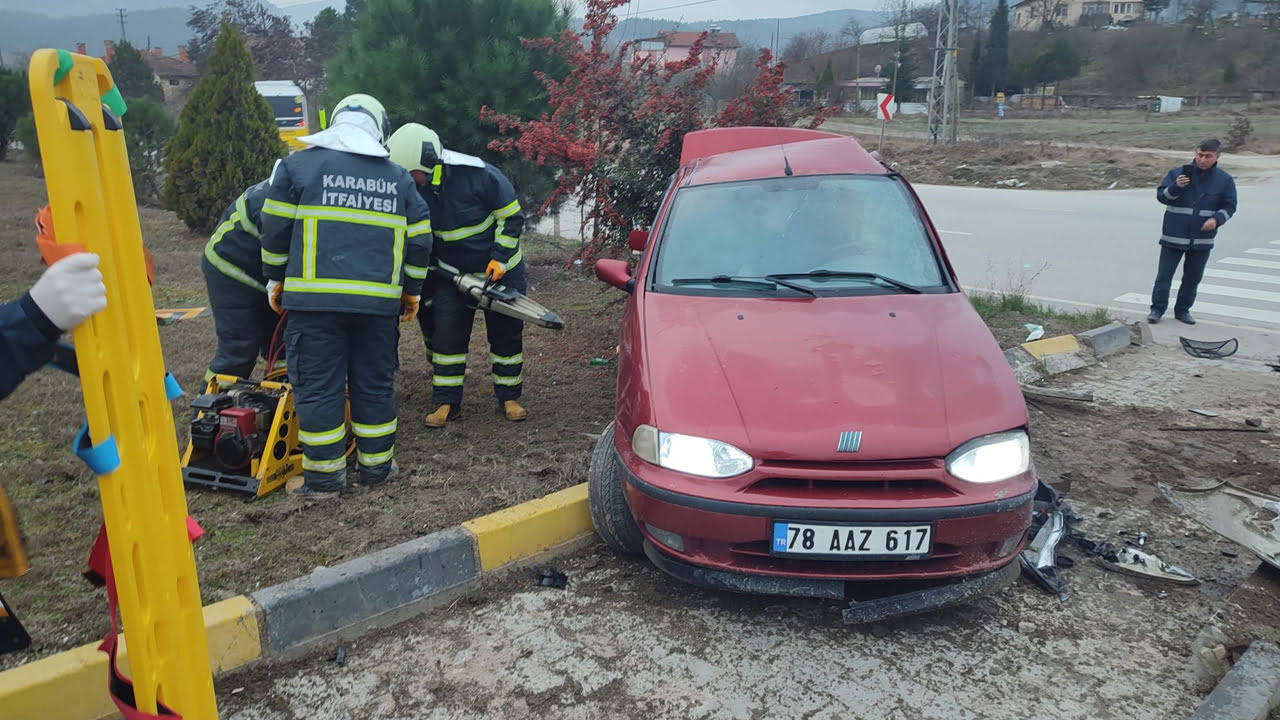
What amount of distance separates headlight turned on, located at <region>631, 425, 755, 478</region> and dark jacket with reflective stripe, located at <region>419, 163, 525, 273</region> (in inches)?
88.5

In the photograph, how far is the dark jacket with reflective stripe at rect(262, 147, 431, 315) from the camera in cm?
399

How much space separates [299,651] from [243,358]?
208 centimetres

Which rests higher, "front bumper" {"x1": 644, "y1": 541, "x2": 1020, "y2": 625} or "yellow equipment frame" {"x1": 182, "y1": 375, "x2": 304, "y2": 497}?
"yellow equipment frame" {"x1": 182, "y1": 375, "x2": 304, "y2": 497}

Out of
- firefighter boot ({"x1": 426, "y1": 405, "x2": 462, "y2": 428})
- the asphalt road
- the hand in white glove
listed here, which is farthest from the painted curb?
Answer: the asphalt road

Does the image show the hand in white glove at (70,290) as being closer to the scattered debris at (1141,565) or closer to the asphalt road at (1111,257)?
the scattered debris at (1141,565)

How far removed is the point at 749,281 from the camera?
405cm

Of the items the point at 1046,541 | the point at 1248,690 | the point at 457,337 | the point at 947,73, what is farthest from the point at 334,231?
the point at 947,73

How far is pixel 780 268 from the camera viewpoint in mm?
4141

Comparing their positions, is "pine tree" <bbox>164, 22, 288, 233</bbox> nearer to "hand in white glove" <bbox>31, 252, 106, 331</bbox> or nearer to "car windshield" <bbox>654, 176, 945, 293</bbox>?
"car windshield" <bbox>654, 176, 945, 293</bbox>

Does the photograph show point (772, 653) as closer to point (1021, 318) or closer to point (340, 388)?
point (340, 388)

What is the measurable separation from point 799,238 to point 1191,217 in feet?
20.1

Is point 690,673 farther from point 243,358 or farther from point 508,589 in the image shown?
point 243,358

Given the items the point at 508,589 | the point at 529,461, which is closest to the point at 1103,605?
the point at 508,589

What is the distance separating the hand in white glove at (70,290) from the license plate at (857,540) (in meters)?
2.17
